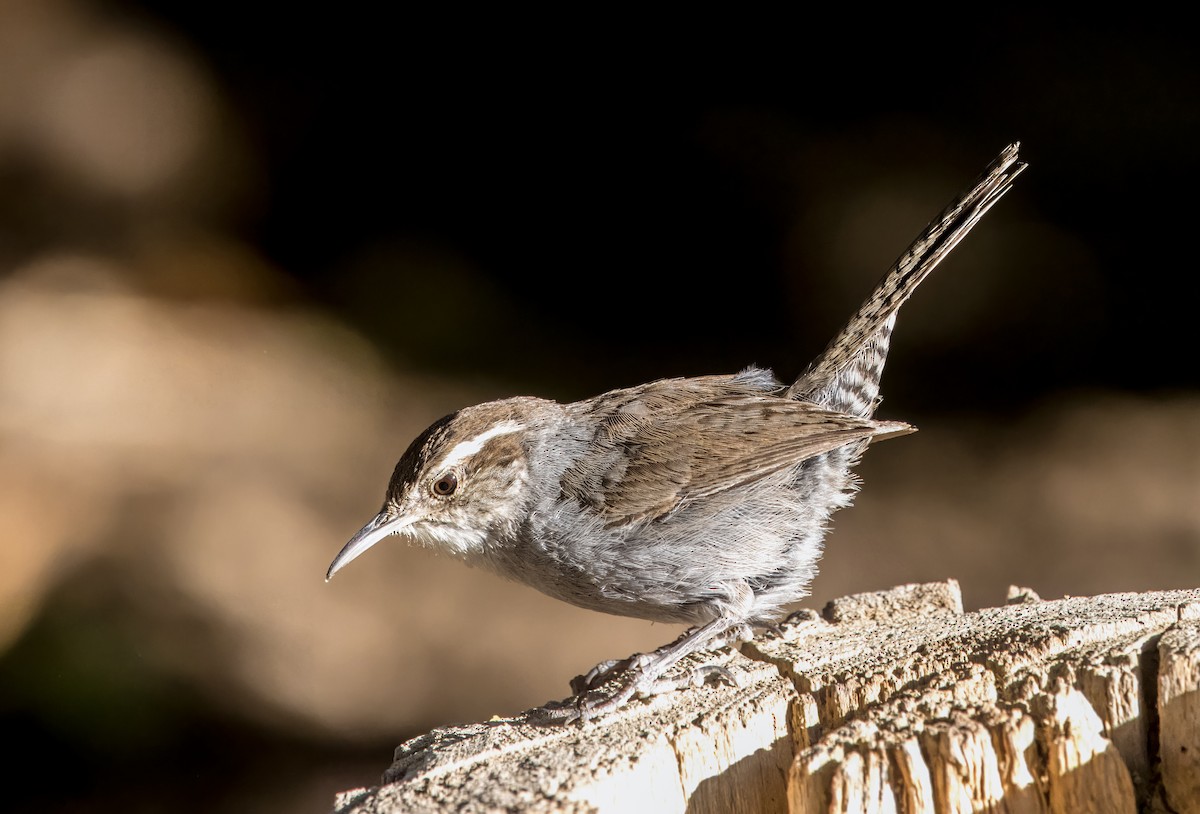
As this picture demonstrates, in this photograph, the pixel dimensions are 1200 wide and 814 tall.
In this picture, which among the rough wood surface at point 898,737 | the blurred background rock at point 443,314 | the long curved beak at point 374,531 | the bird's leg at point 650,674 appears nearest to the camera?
the rough wood surface at point 898,737

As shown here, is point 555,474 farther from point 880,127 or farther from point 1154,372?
point 1154,372

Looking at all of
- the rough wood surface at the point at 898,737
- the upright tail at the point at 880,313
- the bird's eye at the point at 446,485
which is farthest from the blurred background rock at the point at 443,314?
the rough wood surface at the point at 898,737

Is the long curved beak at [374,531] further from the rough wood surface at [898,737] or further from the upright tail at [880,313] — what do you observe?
the upright tail at [880,313]

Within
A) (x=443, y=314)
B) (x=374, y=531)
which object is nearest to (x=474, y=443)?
(x=374, y=531)

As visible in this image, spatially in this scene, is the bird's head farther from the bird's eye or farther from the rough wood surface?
the rough wood surface

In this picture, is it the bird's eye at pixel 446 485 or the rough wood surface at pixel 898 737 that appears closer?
the rough wood surface at pixel 898 737

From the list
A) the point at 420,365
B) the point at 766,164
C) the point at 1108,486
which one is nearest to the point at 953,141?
the point at 766,164

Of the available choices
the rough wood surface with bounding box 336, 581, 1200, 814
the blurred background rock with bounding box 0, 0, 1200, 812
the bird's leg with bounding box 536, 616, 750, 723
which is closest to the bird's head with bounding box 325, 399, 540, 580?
the bird's leg with bounding box 536, 616, 750, 723
